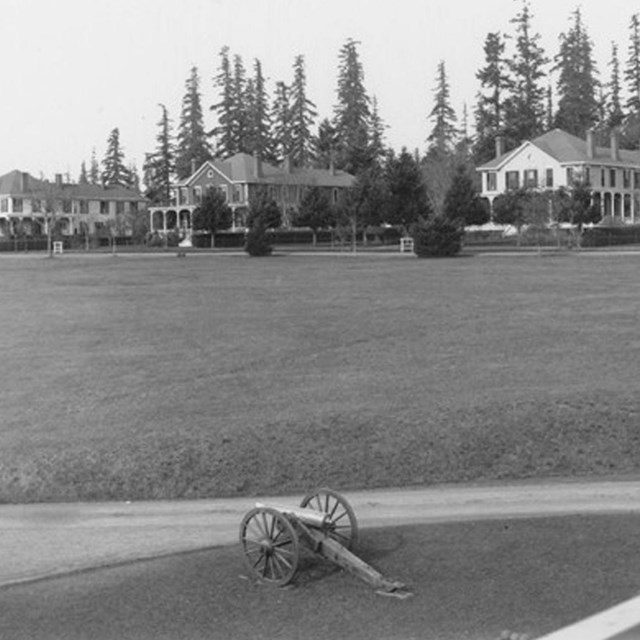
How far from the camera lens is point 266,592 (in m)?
9.69

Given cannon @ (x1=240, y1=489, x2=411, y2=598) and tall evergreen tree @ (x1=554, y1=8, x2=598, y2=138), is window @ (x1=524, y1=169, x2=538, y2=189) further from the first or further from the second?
cannon @ (x1=240, y1=489, x2=411, y2=598)

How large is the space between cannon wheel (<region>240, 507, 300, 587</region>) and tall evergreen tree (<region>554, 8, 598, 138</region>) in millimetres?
118955

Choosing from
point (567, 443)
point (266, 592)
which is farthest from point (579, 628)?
point (567, 443)

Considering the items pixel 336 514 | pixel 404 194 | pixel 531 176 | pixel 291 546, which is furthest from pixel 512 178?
pixel 291 546

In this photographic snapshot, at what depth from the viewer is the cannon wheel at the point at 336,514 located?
10.4m

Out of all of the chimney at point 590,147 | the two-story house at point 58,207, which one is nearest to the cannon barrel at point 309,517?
the chimney at point 590,147

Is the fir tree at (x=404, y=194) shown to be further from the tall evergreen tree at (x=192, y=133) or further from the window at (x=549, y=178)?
the tall evergreen tree at (x=192, y=133)

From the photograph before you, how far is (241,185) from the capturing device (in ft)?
332

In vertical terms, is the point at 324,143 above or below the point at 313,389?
above

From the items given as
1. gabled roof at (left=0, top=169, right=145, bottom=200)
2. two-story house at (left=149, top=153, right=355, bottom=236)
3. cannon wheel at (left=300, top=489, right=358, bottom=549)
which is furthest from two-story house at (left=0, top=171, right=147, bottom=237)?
cannon wheel at (left=300, top=489, right=358, bottom=549)

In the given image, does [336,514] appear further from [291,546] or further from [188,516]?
[188,516]

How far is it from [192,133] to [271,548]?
4664 inches

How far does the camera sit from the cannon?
9570mm

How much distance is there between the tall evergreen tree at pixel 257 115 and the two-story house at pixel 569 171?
33601mm
